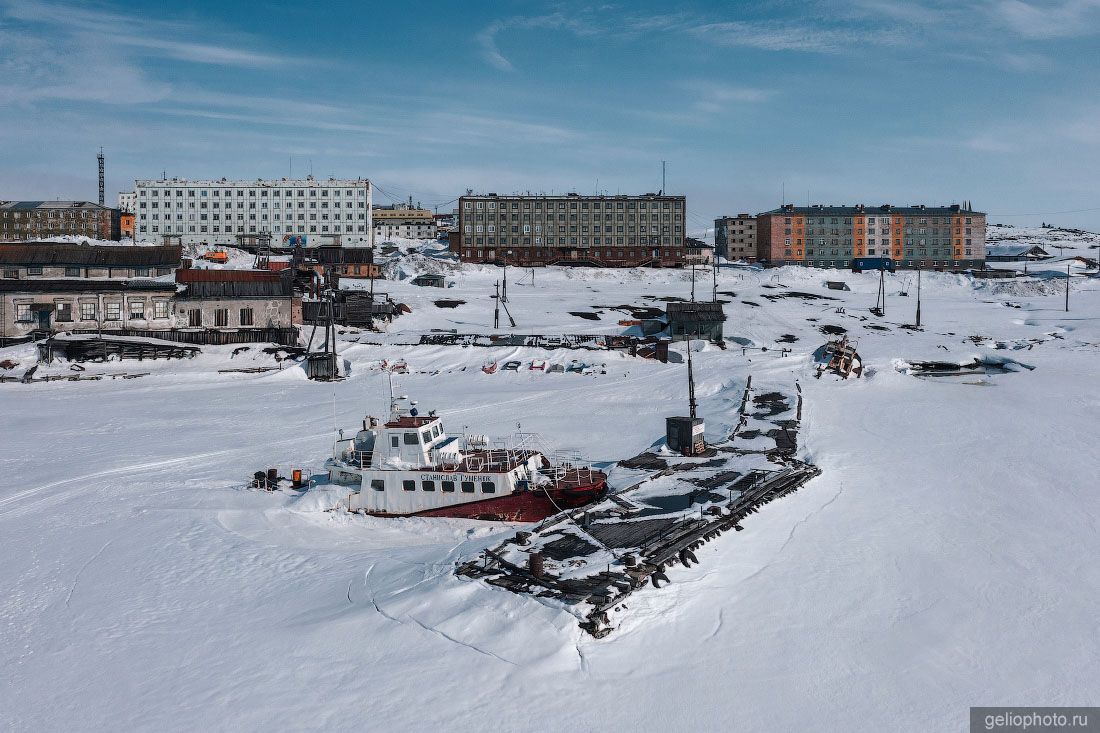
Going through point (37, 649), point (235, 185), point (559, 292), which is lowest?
point (37, 649)

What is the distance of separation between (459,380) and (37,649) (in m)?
33.1

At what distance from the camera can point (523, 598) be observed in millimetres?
16500

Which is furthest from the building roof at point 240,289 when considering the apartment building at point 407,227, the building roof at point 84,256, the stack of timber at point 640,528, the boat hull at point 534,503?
the apartment building at point 407,227

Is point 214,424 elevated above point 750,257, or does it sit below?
below

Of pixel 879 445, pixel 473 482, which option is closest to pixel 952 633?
pixel 473 482

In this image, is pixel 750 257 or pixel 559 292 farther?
pixel 750 257

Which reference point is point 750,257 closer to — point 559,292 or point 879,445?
point 559,292

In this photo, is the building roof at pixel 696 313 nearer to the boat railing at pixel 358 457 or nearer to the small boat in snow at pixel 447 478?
the small boat in snow at pixel 447 478

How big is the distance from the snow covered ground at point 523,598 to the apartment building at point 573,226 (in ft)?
263

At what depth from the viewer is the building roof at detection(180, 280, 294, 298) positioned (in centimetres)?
5628

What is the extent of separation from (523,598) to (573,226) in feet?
351

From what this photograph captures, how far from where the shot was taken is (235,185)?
411 ft

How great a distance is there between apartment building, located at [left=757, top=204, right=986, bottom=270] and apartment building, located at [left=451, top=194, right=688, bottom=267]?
63.2 feet

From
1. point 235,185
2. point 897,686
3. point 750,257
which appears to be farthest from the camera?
point 750,257
